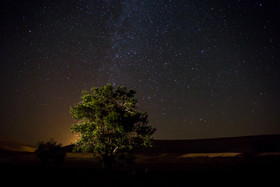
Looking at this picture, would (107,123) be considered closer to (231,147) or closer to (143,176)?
(143,176)

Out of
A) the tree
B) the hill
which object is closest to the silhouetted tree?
the tree

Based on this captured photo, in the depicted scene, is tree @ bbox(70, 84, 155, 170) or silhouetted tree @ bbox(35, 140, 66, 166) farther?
silhouetted tree @ bbox(35, 140, 66, 166)

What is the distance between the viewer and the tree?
15883mm

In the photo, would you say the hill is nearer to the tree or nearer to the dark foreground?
the dark foreground

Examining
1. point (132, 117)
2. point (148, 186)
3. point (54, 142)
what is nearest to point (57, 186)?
point (148, 186)

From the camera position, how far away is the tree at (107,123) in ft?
52.1

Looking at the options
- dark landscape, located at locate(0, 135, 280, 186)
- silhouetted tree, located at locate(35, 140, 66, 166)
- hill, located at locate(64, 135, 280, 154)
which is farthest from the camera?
hill, located at locate(64, 135, 280, 154)

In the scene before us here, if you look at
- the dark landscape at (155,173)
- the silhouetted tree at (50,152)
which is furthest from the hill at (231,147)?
the silhouetted tree at (50,152)

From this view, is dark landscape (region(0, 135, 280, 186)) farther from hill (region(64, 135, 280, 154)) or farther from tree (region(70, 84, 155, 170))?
hill (region(64, 135, 280, 154))

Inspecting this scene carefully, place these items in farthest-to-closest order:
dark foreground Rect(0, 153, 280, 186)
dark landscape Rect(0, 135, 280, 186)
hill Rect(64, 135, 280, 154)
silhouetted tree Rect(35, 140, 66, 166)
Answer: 1. hill Rect(64, 135, 280, 154)
2. silhouetted tree Rect(35, 140, 66, 166)
3. dark landscape Rect(0, 135, 280, 186)
4. dark foreground Rect(0, 153, 280, 186)

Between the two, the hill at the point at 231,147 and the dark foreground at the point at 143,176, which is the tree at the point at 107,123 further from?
the hill at the point at 231,147

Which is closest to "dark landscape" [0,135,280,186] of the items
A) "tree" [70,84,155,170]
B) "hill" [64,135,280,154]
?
"tree" [70,84,155,170]

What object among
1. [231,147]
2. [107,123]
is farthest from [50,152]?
[231,147]

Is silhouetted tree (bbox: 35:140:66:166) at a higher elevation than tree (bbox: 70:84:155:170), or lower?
lower
